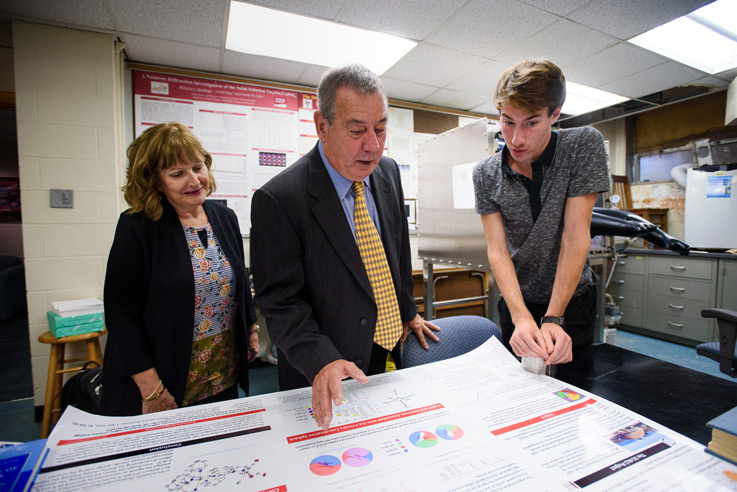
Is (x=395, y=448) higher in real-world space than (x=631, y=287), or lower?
higher

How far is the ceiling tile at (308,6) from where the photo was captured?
6.99ft

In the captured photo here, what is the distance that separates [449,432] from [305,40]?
281 cm

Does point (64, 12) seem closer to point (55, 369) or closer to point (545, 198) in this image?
point (55, 369)

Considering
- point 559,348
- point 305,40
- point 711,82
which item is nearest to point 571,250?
point 559,348

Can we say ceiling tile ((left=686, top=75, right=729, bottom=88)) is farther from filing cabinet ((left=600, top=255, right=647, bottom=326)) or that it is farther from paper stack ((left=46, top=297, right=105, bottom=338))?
paper stack ((left=46, top=297, right=105, bottom=338))

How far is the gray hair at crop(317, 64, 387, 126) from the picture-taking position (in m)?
0.84

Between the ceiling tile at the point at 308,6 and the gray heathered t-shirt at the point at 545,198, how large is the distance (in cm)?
164

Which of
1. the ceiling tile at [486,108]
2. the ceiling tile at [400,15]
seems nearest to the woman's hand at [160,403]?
the ceiling tile at [400,15]

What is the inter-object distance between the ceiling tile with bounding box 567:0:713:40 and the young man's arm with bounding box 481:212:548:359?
2009mm

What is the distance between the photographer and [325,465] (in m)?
0.53

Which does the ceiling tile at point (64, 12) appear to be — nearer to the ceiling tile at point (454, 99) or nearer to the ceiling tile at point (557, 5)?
the ceiling tile at point (557, 5)

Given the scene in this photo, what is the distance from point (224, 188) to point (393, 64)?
1821mm

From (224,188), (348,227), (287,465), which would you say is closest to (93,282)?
(224,188)

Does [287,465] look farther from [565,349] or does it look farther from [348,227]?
[565,349]
